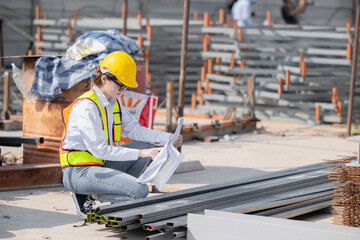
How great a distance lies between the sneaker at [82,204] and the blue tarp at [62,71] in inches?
75.0

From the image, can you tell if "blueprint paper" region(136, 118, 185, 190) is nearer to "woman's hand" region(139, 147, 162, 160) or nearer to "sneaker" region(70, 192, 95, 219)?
"woman's hand" region(139, 147, 162, 160)

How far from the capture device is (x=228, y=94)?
16.1 m

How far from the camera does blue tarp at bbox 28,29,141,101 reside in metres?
7.48

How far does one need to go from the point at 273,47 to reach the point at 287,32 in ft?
1.69

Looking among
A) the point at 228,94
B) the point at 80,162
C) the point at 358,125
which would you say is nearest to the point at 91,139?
the point at 80,162

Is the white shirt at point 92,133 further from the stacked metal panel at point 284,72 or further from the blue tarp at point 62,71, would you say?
the stacked metal panel at point 284,72

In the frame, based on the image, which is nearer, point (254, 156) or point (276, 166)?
point (276, 166)

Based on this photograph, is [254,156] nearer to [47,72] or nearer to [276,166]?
[276,166]

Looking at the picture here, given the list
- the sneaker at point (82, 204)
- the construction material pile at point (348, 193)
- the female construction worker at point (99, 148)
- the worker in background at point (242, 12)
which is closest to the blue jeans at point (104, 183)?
the female construction worker at point (99, 148)

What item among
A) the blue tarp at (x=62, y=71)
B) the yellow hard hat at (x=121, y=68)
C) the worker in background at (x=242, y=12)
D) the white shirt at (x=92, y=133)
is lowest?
the white shirt at (x=92, y=133)

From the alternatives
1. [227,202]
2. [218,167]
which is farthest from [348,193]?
[218,167]

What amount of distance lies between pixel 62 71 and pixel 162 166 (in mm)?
2417

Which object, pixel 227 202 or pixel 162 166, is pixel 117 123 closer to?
pixel 162 166

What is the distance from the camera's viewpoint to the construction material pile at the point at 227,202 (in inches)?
206
